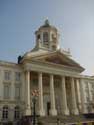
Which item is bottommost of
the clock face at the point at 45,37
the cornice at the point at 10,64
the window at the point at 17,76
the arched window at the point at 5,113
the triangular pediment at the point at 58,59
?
the arched window at the point at 5,113

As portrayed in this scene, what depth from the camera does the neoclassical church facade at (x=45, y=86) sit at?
3309 centimetres

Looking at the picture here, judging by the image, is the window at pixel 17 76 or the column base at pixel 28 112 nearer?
the column base at pixel 28 112

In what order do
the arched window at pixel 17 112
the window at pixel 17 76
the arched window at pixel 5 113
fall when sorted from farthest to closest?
the window at pixel 17 76 < the arched window at pixel 17 112 < the arched window at pixel 5 113

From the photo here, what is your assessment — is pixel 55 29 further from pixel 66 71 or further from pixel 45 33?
pixel 66 71

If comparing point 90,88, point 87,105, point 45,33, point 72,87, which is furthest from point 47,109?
point 45,33

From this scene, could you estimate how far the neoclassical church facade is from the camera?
3309cm

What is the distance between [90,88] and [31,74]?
16.7 m

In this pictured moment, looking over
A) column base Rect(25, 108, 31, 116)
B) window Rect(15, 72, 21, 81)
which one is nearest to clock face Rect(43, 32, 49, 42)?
window Rect(15, 72, 21, 81)

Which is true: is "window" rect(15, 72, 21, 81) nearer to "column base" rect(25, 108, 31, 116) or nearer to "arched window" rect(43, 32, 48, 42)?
"column base" rect(25, 108, 31, 116)

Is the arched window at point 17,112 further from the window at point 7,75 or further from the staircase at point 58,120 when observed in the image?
the window at point 7,75

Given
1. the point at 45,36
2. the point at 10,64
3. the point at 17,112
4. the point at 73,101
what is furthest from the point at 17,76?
the point at 45,36

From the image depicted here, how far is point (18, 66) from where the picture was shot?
35.7m

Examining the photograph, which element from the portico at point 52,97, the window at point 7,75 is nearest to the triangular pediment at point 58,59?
the portico at point 52,97

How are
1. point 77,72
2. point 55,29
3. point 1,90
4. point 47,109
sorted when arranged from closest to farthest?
point 1,90 → point 47,109 → point 77,72 → point 55,29
